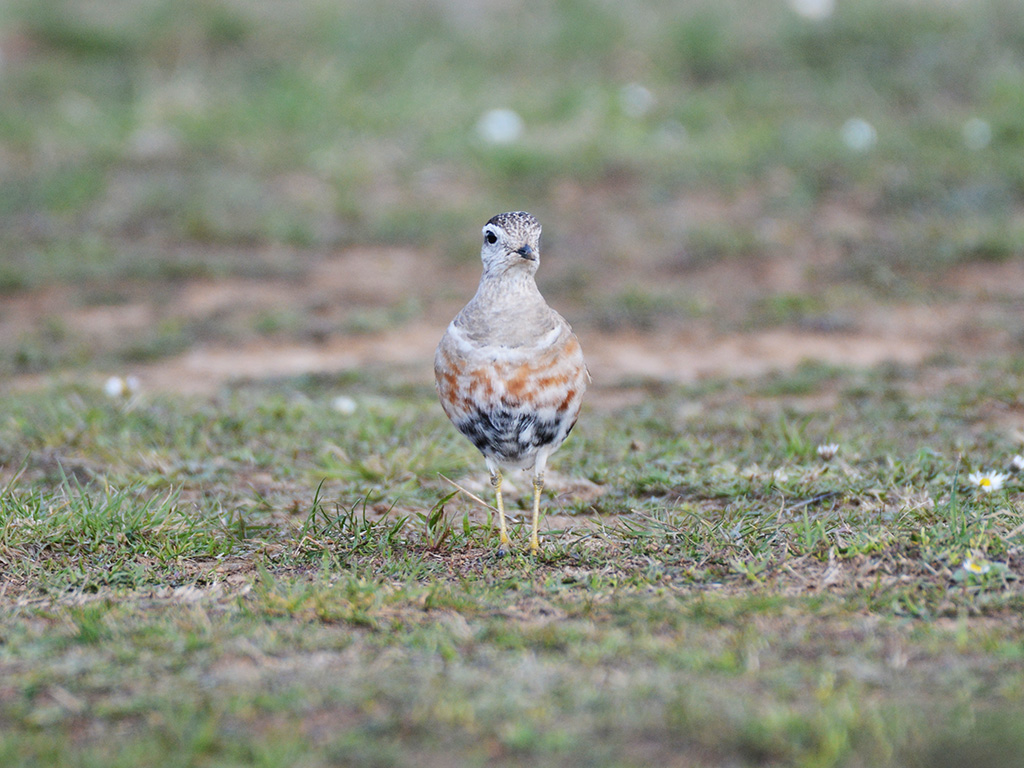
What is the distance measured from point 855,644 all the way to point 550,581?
96 cm

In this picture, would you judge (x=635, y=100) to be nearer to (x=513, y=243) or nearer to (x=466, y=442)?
(x=466, y=442)

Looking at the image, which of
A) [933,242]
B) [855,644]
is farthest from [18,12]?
[855,644]

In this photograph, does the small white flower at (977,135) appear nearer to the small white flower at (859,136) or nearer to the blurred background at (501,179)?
the blurred background at (501,179)

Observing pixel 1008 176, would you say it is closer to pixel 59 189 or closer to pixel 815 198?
pixel 815 198

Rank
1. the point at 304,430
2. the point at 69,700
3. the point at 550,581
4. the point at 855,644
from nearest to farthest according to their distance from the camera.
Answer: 1. the point at 69,700
2. the point at 855,644
3. the point at 550,581
4. the point at 304,430

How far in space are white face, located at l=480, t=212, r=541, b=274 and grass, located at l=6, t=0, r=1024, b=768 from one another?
860 millimetres

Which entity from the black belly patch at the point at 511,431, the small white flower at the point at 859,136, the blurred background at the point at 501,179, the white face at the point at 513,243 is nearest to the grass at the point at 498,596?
the black belly patch at the point at 511,431

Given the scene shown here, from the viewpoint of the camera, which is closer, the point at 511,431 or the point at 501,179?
the point at 511,431

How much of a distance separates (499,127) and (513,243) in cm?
536

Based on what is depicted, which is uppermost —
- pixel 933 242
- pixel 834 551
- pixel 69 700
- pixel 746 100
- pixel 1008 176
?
pixel 746 100

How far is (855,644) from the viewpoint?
120 inches

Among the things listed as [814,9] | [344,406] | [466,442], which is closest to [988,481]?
[466,442]

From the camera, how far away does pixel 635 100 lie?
30.6ft

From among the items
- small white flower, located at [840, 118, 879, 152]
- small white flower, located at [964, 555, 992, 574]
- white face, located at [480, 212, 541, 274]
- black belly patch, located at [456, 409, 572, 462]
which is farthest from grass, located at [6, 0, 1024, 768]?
white face, located at [480, 212, 541, 274]
